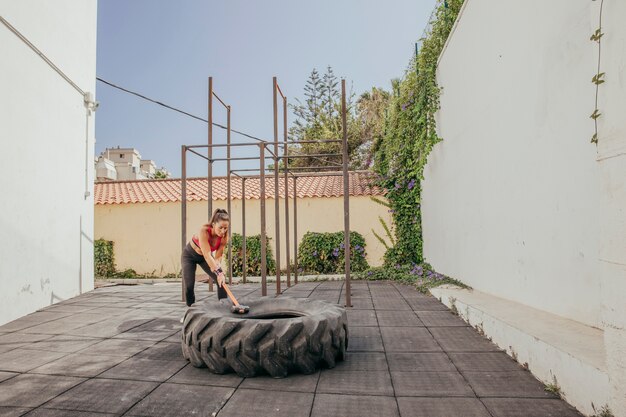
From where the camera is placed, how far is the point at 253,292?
6.71 m

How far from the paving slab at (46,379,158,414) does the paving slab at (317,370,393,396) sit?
3.56ft

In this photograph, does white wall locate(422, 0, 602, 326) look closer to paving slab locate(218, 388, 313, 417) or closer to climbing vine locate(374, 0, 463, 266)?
climbing vine locate(374, 0, 463, 266)

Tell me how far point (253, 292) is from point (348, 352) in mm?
3694

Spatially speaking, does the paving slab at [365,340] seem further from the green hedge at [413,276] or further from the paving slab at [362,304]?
the green hedge at [413,276]

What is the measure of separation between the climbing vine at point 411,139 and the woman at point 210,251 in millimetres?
4388

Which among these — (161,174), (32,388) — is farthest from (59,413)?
(161,174)

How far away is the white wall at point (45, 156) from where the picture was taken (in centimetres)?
480

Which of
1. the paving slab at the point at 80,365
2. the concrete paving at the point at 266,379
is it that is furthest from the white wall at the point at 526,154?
the paving slab at the point at 80,365

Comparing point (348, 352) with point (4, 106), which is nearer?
point (348, 352)

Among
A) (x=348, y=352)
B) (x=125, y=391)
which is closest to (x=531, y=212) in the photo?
(x=348, y=352)

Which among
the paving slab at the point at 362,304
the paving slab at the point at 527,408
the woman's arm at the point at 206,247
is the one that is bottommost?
the paving slab at the point at 362,304

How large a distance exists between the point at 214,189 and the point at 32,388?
9.83 metres

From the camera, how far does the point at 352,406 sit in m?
2.20

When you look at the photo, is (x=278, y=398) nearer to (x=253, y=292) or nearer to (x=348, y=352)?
(x=348, y=352)
